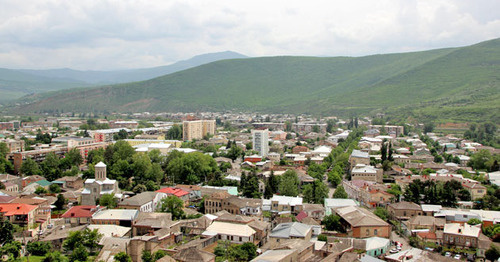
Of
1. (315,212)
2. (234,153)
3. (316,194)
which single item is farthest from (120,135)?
(315,212)

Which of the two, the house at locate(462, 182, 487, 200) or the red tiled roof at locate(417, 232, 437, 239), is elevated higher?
the house at locate(462, 182, 487, 200)

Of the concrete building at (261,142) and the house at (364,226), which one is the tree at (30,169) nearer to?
the concrete building at (261,142)

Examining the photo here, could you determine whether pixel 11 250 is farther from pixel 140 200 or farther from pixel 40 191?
pixel 40 191

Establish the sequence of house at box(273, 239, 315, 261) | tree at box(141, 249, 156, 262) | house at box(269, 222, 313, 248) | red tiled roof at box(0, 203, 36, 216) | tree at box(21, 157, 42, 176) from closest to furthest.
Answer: house at box(273, 239, 315, 261)
tree at box(141, 249, 156, 262)
house at box(269, 222, 313, 248)
red tiled roof at box(0, 203, 36, 216)
tree at box(21, 157, 42, 176)

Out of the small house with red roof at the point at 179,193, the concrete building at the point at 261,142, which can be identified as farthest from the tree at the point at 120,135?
the small house with red roof at the point at 179,193

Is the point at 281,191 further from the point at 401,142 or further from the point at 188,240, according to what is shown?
the point at 401,142

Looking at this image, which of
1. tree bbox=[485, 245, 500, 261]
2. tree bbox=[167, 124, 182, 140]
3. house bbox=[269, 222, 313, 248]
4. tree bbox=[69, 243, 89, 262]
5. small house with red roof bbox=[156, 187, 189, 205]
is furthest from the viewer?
tree bbox=[167, 124, 182, 140]

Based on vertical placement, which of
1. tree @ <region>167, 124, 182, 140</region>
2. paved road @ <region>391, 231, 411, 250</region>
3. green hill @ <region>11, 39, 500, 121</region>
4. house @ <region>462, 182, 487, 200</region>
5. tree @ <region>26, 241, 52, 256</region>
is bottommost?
paved road @ <region>391, 231, 411, 250</region>

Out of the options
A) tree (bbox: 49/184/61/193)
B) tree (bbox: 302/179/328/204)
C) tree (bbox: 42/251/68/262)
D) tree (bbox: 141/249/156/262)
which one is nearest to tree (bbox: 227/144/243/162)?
tree (bbox: 302/179/328/204)

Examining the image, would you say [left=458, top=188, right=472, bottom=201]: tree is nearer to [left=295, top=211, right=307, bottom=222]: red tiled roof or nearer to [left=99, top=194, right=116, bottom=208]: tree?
[left=295, top=211, right=307, bottom=222]: red tiled roof
